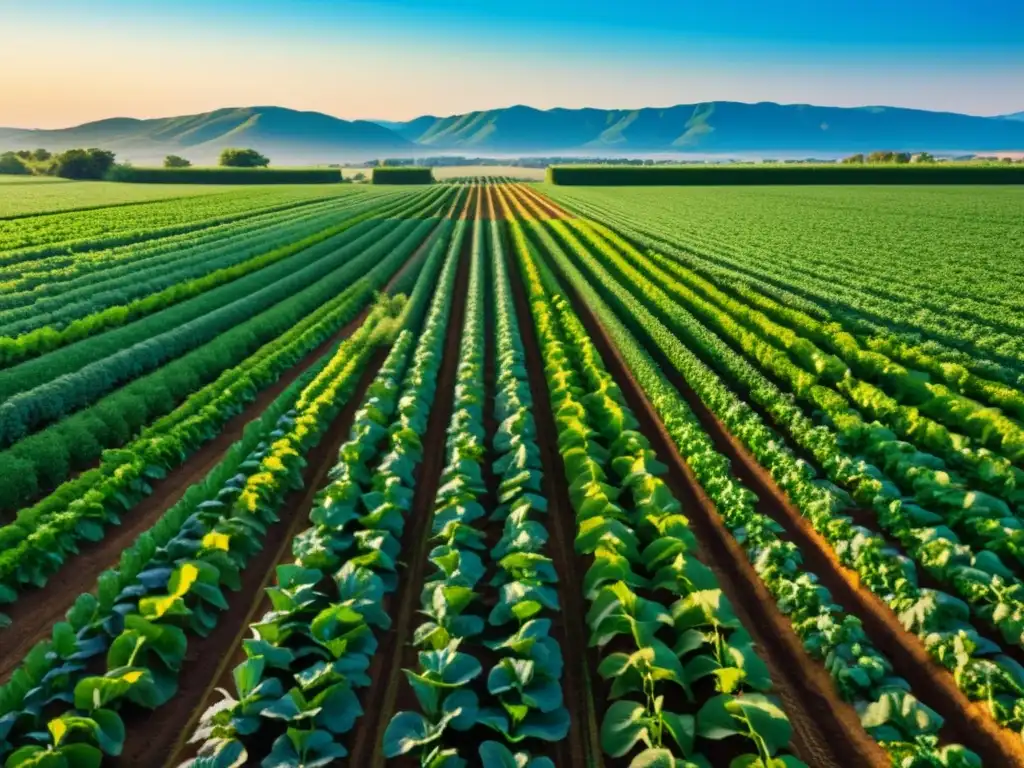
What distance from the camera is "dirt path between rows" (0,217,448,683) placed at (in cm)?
684

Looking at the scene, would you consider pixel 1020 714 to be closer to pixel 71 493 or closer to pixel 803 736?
pixel 803 736

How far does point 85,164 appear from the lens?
337ft

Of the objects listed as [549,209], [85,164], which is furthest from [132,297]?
[85,164]

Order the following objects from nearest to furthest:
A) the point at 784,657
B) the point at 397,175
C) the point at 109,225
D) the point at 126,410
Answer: the point at 784,657, the point at 126,410, the point at 109,225, the point at 397,175

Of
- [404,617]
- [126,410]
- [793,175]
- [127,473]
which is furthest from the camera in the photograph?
[793,175]

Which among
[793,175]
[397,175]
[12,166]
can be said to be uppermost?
[12,166]

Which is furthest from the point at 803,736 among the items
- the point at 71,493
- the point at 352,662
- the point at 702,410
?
the point at 71,493

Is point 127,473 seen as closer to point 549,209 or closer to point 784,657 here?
point 784,657

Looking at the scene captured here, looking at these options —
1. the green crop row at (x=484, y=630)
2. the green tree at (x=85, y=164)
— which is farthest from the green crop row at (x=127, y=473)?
the green tree at (x=85, y=164)

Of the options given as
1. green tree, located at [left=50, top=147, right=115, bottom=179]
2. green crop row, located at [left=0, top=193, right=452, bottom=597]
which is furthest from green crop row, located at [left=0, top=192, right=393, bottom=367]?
green tree, located at [left=50, top=147, right=115, bottom=179]

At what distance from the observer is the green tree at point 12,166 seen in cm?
11338

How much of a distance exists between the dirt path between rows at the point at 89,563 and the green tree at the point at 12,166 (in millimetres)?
133282

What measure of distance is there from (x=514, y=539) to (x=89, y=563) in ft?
17.7

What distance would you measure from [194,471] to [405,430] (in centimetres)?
376
